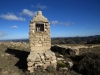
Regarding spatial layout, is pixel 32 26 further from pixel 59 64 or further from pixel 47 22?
pixel 59 64

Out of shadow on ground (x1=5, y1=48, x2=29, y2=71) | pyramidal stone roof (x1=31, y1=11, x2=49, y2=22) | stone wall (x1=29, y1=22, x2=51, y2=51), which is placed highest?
pyramidal stone roof (x1=31, y1=11, x2=49, y2=22)

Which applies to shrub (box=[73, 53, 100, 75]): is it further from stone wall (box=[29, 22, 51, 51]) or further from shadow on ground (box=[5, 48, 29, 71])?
shadow on ground (box=[5, 48, 29, 71])

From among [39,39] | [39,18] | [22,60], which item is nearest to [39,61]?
[39,39]

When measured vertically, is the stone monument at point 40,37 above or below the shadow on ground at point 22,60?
above

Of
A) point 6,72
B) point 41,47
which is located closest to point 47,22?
point 41,47

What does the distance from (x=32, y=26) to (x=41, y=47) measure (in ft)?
6.33

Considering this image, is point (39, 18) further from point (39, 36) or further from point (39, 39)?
point (39, 39)

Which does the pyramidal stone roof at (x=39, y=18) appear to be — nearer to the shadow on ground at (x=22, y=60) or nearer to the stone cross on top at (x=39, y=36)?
the stone cross on top at (x=39, y=36)

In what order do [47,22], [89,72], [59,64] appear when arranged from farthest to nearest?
[47,22], [59,64], [89,72]

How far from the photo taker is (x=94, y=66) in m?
8.11

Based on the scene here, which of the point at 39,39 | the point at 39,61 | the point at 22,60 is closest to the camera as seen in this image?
the point at 39,61

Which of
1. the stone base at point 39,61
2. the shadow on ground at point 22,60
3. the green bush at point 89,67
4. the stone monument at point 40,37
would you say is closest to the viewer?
the green bush at point 89,67

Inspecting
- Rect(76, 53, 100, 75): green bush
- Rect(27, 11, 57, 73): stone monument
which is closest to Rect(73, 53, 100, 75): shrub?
Rect(76, 53, 100, 75): green bush

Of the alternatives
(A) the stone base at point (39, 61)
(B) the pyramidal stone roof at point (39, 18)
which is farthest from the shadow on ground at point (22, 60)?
(B) the pyramidal stone roof at point (39, 18)
